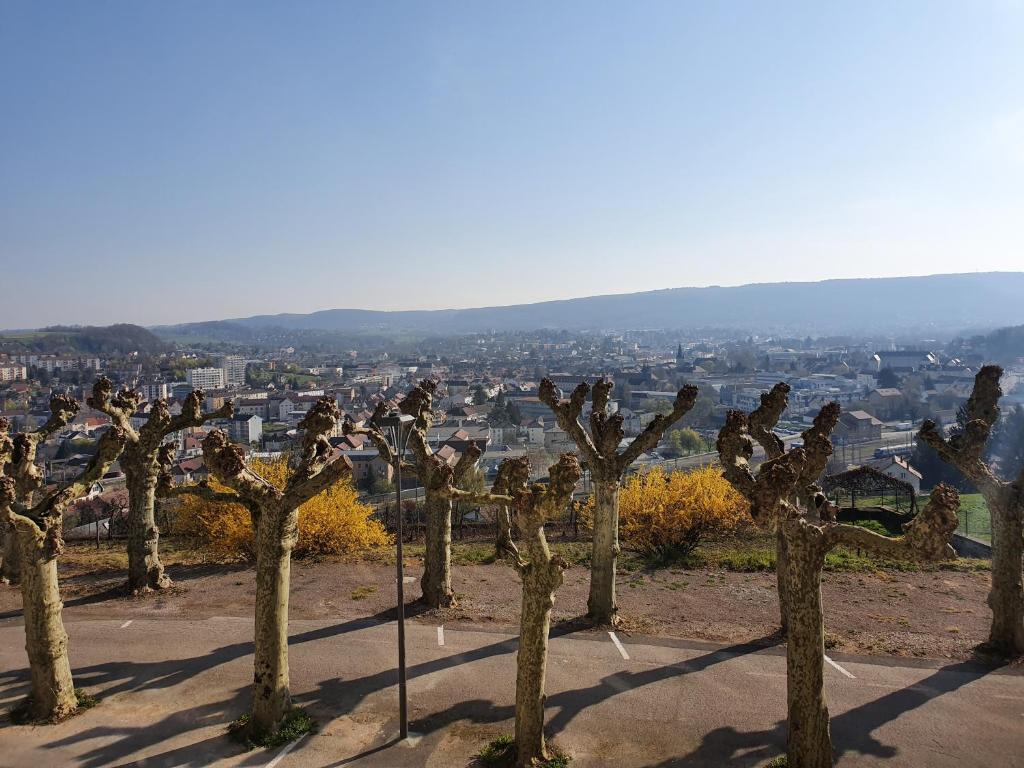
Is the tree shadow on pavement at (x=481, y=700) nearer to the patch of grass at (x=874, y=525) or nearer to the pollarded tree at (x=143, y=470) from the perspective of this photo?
the pollarded tree at (x=143, y=470)

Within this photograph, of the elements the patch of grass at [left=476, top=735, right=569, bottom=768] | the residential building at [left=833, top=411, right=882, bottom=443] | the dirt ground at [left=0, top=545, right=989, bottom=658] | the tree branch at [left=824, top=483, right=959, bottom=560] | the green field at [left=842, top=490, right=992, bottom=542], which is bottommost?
the residential building at [left=833, top=411, right=882, bottom=443]

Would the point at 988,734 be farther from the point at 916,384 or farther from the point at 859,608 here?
the point at 916,384

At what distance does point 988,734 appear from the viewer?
35.3ft

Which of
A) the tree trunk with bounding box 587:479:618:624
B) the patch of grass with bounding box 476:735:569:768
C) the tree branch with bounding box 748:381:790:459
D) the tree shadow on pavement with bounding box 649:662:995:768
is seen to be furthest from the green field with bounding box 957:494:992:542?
the patch of grass with bounding box 476:735:569:768

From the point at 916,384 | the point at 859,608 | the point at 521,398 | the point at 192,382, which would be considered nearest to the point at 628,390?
the point at 521,398

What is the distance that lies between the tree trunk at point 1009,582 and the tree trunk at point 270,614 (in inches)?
504

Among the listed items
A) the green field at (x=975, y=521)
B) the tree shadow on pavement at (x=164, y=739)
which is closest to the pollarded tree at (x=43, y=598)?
the tree shadow on pavement at (x=164, y=739)

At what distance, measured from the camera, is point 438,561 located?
16328 mm

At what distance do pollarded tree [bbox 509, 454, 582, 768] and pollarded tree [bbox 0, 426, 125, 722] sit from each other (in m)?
7.22

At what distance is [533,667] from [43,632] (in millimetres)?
7559

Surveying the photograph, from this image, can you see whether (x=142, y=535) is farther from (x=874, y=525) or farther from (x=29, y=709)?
(x=874, y=525)

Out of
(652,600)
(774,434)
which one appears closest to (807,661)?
(774,434)

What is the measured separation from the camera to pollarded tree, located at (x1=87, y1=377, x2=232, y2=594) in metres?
17.0

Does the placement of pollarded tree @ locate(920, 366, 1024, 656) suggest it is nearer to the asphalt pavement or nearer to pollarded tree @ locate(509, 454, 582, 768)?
the asphalt pavement
